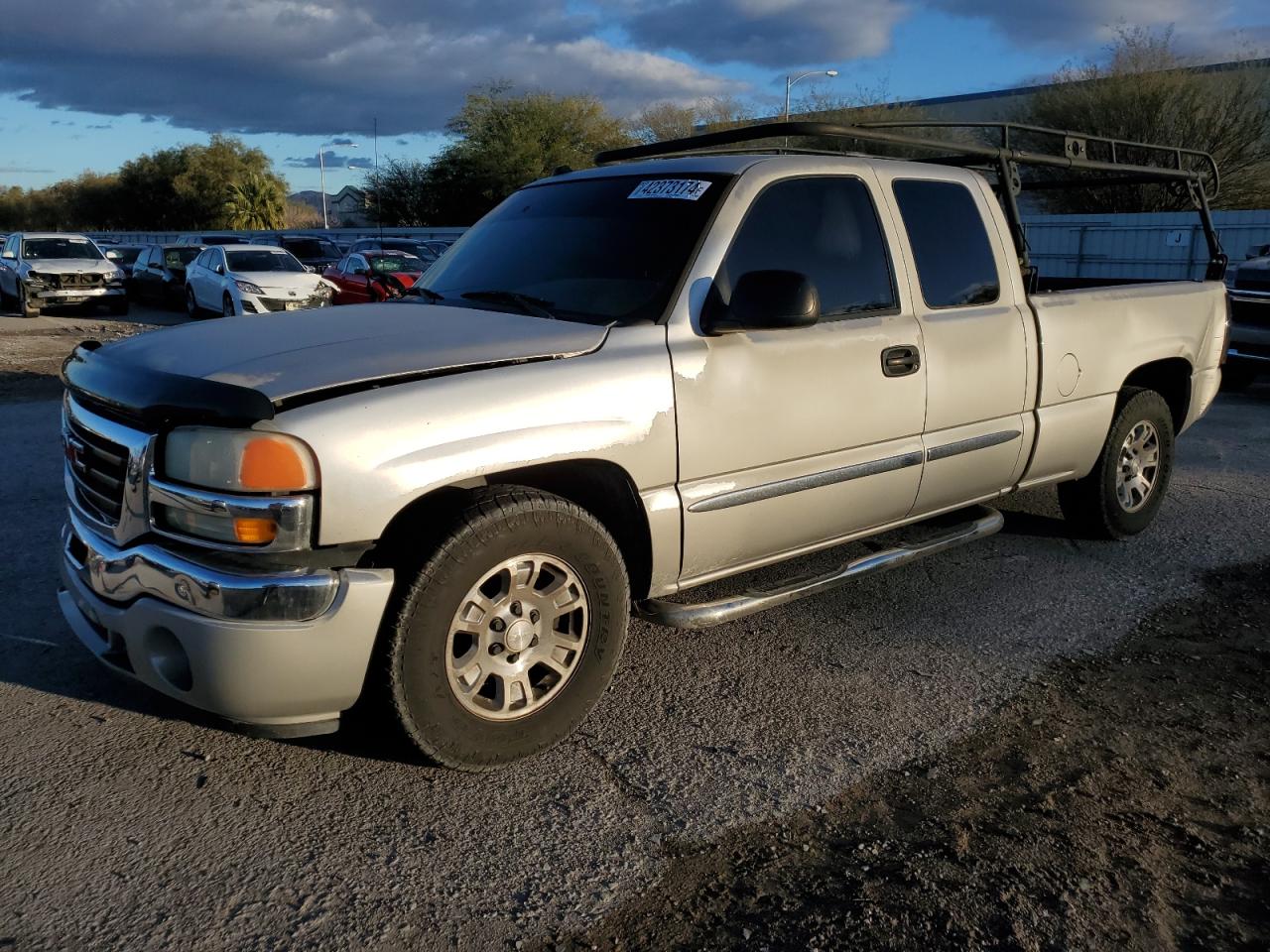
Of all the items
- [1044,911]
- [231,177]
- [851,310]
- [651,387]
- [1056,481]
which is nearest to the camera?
[1044,911]

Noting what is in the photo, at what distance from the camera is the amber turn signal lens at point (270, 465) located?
2.76m

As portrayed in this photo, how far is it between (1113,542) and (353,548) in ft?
14.1

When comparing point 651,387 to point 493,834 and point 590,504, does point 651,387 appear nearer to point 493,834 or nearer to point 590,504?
point 590,504

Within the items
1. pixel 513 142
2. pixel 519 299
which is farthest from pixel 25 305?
pixel 513 142

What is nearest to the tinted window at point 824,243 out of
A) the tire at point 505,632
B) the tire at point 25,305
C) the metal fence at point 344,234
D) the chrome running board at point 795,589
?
the chrome running board at point 795,589

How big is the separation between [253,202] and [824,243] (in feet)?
251

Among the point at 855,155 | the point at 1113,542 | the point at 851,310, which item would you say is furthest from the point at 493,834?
the point at 1113,542

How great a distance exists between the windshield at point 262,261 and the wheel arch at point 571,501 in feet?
57.4

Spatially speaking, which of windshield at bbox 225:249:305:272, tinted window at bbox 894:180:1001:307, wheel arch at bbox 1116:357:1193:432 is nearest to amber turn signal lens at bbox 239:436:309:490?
tinted window at bbox 894:180:1001:307

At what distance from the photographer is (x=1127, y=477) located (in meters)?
5.66

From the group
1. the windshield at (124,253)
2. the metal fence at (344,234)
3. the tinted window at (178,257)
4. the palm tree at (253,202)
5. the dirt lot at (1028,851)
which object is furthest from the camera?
the palm tree at (253,202)

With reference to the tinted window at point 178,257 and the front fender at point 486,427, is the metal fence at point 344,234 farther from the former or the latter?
the front fender at point 486,427

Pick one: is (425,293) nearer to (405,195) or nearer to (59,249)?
(59,249)

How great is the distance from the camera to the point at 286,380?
2910 mm
